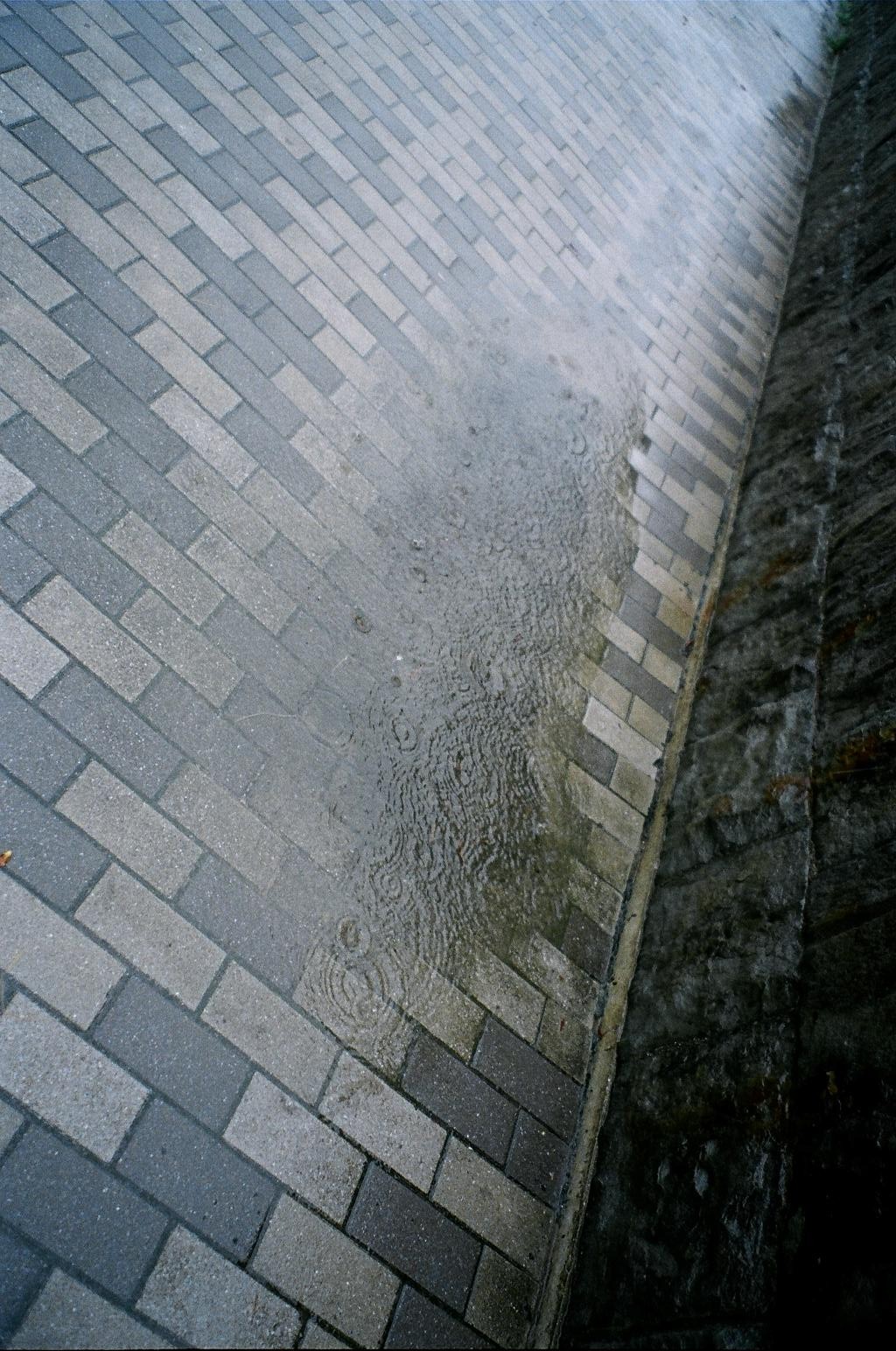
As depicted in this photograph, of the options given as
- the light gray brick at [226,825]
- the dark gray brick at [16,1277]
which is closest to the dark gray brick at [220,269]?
the light gray brick at [226,825]

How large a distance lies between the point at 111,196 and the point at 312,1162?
4.33 metres

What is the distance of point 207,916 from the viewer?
8.72 feet

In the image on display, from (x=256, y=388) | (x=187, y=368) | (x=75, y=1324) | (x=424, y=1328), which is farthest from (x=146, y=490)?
(x=424, y=1328)

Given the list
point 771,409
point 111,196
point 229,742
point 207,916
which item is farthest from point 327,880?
point 771,409

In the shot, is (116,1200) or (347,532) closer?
(116,1200)

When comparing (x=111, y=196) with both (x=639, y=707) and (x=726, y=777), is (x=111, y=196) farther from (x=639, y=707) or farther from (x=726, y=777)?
(x=726, y=777)

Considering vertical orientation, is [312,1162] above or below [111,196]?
below

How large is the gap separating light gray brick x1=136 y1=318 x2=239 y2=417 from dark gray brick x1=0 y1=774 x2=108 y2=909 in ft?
6.40

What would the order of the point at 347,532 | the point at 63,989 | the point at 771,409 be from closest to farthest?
the point at 63,989 < the point at 347,532 < the point at 771,409

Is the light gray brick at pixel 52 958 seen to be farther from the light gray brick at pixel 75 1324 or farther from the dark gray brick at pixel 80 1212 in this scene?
the light gray brick at pixel 75 1324

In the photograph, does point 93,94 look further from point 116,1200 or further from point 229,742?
point 116,1200

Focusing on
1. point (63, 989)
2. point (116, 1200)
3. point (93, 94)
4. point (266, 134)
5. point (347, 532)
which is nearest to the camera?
point (116, 1200)

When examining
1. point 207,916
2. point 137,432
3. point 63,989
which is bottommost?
point 207,916

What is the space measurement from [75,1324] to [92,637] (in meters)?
2.12
